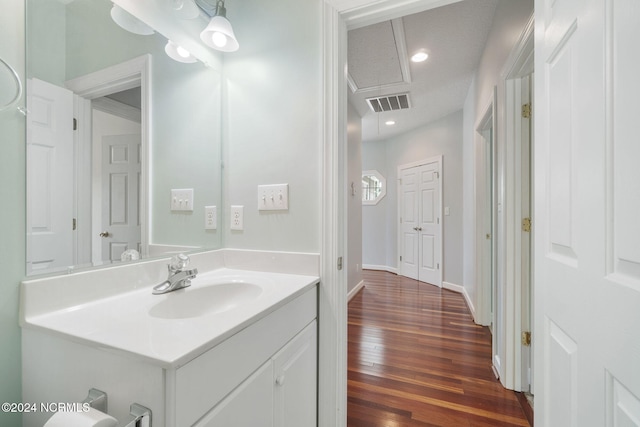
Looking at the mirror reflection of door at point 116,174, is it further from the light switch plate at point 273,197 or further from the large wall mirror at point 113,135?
the light switch plate at point 273,197

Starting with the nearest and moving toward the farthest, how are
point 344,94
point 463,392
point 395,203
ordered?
point 344,94
point 463,392
point 395,203

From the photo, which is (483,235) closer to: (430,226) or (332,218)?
(430,226)

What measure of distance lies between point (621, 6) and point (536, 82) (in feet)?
1.30

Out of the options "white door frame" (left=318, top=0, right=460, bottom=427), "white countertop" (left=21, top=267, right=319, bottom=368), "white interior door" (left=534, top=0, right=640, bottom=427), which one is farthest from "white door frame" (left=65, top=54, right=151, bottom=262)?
"white interior door" (left=534, top=0, right=640, bottom=427)

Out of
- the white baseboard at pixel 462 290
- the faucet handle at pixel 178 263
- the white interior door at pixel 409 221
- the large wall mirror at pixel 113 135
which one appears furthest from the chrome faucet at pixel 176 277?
the white interior door at pixel 409 221

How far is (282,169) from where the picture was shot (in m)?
1.26

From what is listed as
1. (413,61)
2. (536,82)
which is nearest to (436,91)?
(413,61)

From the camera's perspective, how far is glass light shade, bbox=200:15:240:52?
120 centimetres

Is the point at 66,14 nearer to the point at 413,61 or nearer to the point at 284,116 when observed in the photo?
the point at 284,116

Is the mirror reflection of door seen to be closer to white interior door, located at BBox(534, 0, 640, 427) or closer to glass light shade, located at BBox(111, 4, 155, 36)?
glass light shade, located at BBox(111, 4, 155, 36)

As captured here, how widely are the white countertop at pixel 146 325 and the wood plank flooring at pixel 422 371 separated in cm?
115

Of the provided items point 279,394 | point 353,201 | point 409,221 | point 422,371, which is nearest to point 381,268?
point 409,221

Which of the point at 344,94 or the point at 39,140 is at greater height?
the point at 344,94

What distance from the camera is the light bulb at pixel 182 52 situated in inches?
48.4
